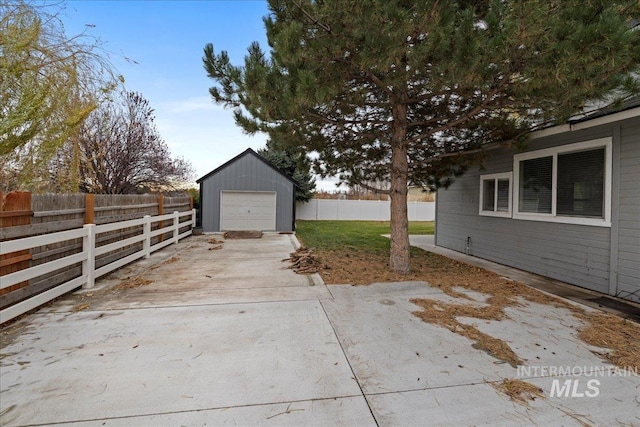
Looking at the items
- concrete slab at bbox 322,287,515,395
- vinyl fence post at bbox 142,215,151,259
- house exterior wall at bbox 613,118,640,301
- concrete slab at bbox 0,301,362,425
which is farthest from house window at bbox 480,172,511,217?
vinyl fence post at bbox 142,215,151,259

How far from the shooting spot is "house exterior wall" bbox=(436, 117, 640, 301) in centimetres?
441

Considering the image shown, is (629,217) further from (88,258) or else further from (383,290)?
(88,258)

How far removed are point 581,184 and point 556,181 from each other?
437 millimetres

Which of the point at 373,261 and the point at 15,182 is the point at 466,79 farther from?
the point at 15,182

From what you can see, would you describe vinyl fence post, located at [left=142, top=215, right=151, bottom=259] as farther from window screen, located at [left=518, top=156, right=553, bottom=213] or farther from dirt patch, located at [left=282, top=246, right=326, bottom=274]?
window screen, located at [left=518, top=156, right=553, bottom=213]

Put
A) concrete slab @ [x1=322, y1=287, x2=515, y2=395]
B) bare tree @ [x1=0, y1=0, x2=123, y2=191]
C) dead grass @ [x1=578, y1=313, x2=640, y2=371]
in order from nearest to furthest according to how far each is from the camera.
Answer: concrete slab @ [x1=322, y1=287, x2=515, y2=395], dead grass @ [x1=578, y1=313, x2=640, y2=371], bare tree @ [x1=0, y1=0, x2=123, y2=191]

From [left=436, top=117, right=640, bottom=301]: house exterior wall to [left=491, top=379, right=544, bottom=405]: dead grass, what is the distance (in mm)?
3597

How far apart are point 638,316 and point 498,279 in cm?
182

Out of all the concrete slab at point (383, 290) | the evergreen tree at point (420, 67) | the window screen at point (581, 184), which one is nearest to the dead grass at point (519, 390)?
the concrete slab at point (383, 290)

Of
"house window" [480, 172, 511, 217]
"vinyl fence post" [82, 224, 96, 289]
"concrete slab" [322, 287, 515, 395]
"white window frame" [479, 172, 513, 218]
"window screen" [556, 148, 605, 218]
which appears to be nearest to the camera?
"concrete slab" [322, 287, 515, 395]

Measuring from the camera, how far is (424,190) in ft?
25.6

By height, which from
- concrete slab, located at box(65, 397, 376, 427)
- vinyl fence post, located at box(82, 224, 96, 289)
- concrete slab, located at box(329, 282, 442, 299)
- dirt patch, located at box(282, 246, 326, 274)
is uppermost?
vinyl fence post, located at box(82, 224, 96, 289)

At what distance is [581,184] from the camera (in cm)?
518

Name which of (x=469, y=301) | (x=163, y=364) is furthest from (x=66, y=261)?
(x=469, y=301)
